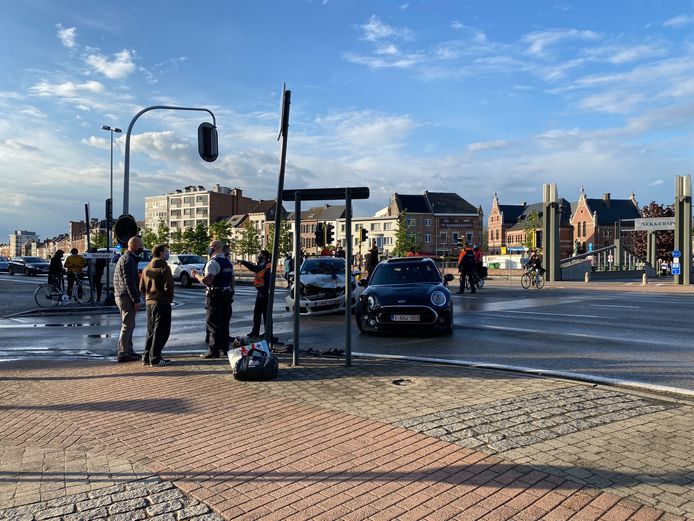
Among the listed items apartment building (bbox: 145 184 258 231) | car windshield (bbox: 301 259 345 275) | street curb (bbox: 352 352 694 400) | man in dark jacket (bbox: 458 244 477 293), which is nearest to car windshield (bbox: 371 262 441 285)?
street curb (bbox: 352 352 694 400)

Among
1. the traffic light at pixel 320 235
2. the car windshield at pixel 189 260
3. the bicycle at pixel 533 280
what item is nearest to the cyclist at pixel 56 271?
the car windshield at pixel 189 260

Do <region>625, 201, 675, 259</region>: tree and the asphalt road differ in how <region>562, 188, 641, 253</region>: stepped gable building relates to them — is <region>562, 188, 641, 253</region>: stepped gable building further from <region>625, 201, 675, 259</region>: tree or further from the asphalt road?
the asphalt road

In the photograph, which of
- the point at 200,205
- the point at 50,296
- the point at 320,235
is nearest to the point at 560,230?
the point at 200,205

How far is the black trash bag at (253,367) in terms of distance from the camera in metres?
6.62

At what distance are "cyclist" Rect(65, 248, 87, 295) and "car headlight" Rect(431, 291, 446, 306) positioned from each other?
41.4 feet

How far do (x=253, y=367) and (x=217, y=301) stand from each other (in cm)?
221

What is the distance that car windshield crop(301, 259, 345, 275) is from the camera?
15539mm

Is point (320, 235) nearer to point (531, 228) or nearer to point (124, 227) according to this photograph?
point (124, 227)

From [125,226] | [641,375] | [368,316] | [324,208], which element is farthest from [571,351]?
[324,208]

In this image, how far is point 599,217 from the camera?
355 feet

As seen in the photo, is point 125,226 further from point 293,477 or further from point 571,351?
point 293,477

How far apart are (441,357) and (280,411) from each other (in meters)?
3.61

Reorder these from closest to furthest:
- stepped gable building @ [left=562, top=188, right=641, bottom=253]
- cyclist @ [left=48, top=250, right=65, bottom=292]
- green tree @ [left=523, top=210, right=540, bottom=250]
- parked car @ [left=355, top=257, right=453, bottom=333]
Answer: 1. parked car @ [left=355, top=257, right=453, bottom=333]
2. cyclist @ [left=48, top=250, right=65, bottom=292]
3. green tree @ [left=523, top=210, right=540, bottom=250]
4. stepped gable building @ [left=562, top=188, right=641, bottom=253]

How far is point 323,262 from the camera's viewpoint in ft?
52.2
